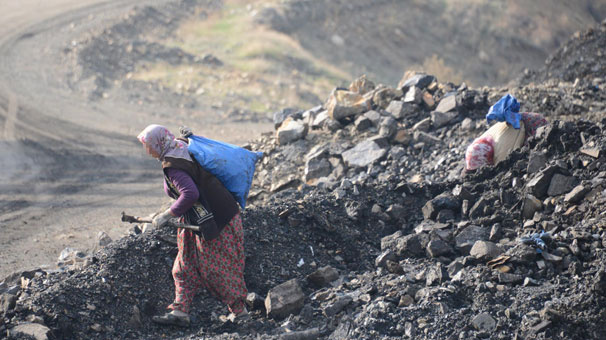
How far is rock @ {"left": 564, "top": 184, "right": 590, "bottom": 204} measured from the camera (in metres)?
4.81

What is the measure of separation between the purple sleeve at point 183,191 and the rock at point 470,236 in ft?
7.63

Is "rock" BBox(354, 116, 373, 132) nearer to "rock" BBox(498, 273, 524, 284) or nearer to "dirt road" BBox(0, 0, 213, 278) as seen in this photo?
"dirt road" BBox(0, 0, 213, 278)

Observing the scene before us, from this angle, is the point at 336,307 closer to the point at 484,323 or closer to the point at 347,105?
the point at 484,323

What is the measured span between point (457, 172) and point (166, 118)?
7927 millimetres

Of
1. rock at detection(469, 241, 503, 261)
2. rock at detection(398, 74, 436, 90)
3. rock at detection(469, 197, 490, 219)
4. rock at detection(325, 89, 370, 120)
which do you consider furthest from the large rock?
rock at detection(469, 241, 503, 261)

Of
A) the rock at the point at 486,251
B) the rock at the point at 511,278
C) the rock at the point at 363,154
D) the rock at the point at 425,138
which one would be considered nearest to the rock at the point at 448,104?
the rock at the point at 425,138

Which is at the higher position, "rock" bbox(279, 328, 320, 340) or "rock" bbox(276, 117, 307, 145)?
"rock" bbox(279, 328, 320, 340)

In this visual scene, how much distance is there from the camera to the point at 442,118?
7.64 m

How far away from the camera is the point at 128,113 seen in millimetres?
12430

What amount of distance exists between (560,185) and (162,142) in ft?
11.6

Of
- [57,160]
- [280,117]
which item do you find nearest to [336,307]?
[280,117]

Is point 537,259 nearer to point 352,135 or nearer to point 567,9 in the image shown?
point 352,135

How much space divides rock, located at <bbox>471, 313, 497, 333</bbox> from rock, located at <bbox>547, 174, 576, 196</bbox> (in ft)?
6.15

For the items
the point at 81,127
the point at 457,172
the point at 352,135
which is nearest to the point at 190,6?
the point at 81,127
